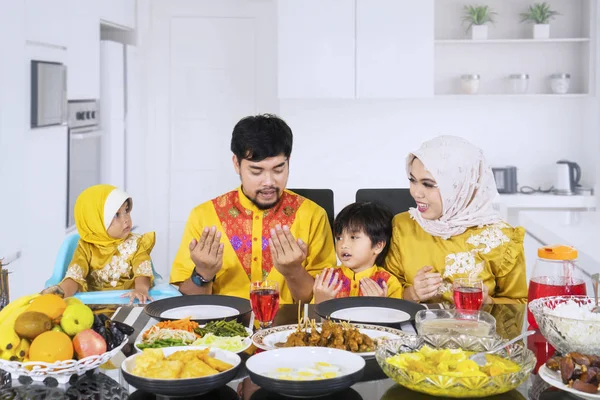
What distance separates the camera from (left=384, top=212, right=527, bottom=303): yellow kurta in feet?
8.39

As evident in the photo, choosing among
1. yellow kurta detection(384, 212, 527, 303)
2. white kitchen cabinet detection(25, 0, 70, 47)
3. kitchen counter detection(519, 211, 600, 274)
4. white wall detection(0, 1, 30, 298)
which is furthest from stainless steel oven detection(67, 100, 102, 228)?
kitchen counter detection(519, 211, 600, 274)

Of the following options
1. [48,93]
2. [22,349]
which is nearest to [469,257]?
[22,349]

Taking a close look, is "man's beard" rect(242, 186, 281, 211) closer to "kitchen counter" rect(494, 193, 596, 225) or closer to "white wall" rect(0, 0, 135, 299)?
"white wall" rect(0, 0, 135, 299)

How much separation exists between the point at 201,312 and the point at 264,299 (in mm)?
273

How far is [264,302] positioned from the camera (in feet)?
6.06

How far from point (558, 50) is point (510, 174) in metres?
0.95

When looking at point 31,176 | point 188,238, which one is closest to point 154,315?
point 188,238

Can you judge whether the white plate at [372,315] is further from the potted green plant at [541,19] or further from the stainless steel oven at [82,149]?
the potted green plant at [541,19]

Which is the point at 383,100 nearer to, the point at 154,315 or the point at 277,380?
the point at 154,315

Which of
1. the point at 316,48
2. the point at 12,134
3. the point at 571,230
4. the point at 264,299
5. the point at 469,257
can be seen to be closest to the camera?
the point at 264,299

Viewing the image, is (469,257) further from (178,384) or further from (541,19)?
(541,19)

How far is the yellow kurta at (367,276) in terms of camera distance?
2549 millimetres

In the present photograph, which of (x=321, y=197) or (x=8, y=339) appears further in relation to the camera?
(x=321, y=197)

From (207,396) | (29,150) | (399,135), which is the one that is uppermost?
(399,135)
